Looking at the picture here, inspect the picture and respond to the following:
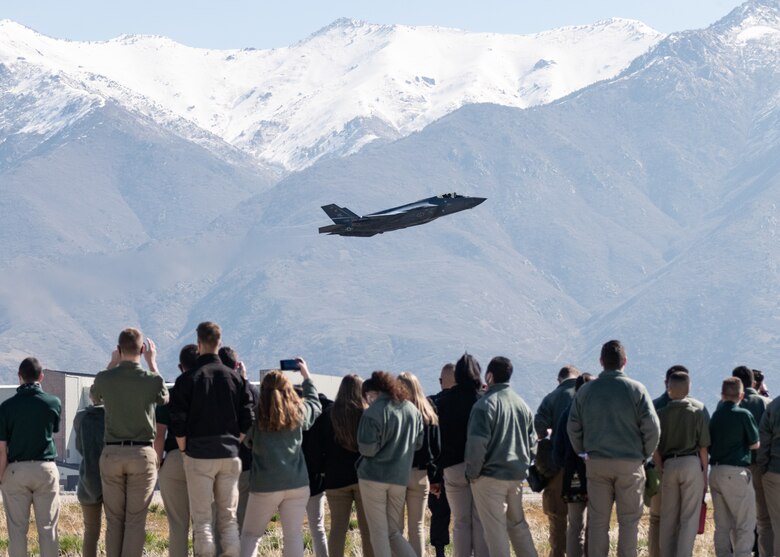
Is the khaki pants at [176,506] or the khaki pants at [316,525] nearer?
the khaki pants at [176,506]

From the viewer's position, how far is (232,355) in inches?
596

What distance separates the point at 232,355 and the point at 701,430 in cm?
501

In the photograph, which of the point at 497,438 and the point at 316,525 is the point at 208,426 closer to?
the point at 316,525

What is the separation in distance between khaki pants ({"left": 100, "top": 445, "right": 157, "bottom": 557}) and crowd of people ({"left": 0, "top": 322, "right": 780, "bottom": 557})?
2cm

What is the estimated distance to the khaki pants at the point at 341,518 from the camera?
15.5 meters

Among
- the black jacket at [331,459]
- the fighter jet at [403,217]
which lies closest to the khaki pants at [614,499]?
the black jacket at [331,459]

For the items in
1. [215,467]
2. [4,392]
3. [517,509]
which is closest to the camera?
[215,467]

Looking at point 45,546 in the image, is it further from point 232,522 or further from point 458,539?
point 458,539

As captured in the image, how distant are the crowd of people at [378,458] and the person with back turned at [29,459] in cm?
2

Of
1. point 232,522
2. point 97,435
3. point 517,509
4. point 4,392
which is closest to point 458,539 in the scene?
point 517,509

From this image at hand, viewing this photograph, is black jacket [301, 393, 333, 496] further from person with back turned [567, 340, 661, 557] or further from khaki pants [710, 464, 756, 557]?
khaki pants [710, 464, 756, 557]

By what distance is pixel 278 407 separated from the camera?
1423cm

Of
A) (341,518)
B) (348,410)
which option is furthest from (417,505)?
(348,410)

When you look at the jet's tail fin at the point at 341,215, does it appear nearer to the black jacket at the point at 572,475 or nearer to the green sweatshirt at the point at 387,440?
the black jacket at the point at 572,475
